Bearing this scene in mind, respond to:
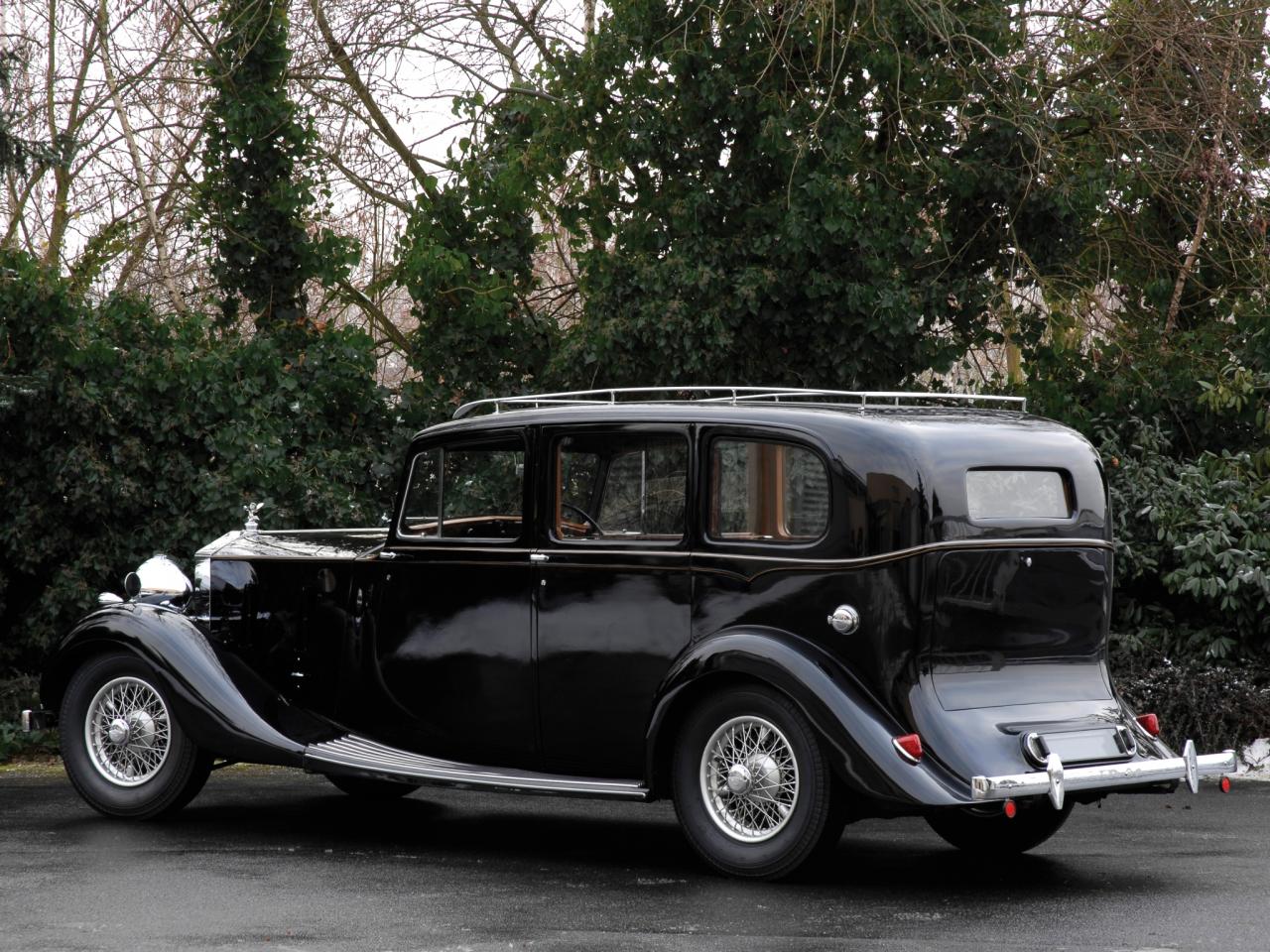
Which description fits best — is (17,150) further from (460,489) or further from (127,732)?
(460,489)

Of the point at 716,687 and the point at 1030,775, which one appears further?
the point at 716,687

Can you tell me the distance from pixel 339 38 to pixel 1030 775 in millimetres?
11716

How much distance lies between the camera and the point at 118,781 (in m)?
8.07

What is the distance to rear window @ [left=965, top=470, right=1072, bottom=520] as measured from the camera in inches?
261

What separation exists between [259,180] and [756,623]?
8.88 metres

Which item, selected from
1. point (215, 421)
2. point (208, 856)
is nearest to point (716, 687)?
point (208, 856)

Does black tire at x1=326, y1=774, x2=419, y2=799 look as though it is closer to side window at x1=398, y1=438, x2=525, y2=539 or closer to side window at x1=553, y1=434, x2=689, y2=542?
side window at x1=398, y1=438, x2=525, y2=539

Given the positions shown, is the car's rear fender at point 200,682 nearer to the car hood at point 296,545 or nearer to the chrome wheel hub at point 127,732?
the chrome wheel hub at point 127,732

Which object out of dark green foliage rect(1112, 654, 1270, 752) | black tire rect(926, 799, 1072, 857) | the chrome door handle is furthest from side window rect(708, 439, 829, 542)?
dark green foliage rect(1112, 654, 1270, 752)

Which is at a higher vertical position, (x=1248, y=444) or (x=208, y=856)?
(x=1248, y=444)

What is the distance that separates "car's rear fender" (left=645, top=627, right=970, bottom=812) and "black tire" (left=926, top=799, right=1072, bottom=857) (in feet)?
3.92

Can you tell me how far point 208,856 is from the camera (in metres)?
7.09

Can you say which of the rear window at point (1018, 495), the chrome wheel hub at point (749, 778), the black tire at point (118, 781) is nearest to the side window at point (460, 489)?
the black tire at point (118, 781)

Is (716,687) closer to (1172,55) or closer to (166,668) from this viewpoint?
(166,668)
